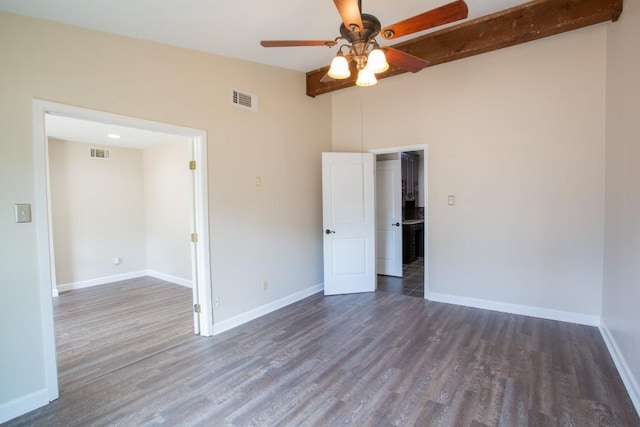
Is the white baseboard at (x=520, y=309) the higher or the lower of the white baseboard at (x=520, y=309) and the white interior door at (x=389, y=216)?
the lower

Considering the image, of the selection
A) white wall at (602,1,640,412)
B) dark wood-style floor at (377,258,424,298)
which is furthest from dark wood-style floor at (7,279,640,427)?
dark wood-style floor at (377,258,424,298)

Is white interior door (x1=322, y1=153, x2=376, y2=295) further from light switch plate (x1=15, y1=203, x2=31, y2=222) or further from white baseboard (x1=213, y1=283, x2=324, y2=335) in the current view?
light switch plate (x1=15, y1=203, x2=31, y2=222)

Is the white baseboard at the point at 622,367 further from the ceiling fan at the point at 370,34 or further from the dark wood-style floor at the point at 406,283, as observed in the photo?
the ceiling fan at the point at 370,34

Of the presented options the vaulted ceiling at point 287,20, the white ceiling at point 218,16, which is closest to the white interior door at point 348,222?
the vaulted ceiling at point 287,20

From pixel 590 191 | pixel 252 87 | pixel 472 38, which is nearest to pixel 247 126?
pixel 252 87

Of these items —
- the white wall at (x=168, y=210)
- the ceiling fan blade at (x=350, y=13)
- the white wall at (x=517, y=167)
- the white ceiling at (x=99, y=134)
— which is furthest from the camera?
the white wall at (x=168, y=210)

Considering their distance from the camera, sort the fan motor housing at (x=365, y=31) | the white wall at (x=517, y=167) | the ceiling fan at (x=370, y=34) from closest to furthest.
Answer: the ceiling fan at (x=370, y=34)
the fan motor housing at (x=365, y=31)
the white wall at (x=517, y=167)

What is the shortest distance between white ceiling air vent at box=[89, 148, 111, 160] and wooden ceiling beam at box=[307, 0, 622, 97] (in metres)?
5.28

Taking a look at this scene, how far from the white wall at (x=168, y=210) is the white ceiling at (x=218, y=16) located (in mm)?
2463

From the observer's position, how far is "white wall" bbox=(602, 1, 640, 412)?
219 centimetres

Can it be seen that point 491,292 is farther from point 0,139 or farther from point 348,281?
point 0,139

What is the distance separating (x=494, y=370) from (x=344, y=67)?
2624 millimetres

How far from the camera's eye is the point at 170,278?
564 cm

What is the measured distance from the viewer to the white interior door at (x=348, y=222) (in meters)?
4.53
